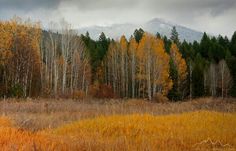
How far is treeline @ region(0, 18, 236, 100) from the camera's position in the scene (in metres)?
43.2

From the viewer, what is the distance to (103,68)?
65438 millimetres

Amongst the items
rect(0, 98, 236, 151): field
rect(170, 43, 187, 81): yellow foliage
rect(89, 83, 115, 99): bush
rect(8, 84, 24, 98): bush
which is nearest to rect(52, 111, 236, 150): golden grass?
rect(0, 98, 236, 151): field

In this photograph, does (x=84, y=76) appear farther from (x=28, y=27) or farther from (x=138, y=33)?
(x=138, y=33)

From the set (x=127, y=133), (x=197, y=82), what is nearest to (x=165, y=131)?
(x=127, y=133)

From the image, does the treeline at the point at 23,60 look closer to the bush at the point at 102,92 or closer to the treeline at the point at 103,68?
the treeline at the point at 103,68

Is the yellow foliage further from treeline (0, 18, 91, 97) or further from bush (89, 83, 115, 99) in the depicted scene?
treeline (0, 18, 91, 97)

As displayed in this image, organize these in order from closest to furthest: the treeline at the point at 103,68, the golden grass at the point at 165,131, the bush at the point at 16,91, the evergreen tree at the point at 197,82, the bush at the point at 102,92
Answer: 1. the golden grass at the point at 165,131
2. the bush at the point at 16,91
3. the treeline at the point at 103,68
4. the bush at the point at 102,92
5. the evergreen tree at the point at 197,82

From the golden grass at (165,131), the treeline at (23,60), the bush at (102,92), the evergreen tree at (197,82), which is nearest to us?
the golden grass at (165,131)

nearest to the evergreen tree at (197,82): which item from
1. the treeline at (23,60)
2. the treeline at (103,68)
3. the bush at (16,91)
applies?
the treeline at (103,68)

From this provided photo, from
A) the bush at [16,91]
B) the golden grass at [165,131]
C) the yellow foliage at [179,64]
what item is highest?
the yellow foliage at [179,64]

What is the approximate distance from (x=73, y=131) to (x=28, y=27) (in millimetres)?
36221

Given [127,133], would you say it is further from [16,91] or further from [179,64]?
[179,64]

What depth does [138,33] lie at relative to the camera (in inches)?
3344

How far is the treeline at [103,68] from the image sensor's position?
4319cm
